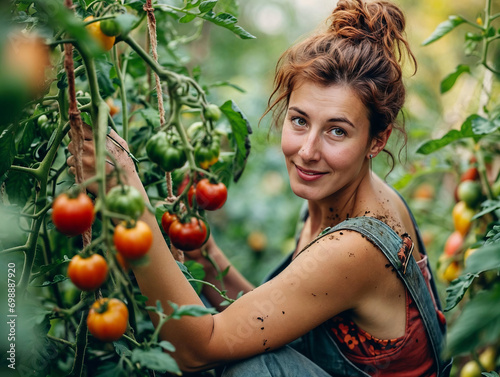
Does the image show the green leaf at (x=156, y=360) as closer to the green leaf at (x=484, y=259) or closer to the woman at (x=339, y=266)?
the woman at (x=339, y=266)

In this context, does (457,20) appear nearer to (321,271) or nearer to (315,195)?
(315,195)

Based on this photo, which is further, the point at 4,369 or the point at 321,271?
the point at 321,271

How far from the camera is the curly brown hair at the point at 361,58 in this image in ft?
4.20

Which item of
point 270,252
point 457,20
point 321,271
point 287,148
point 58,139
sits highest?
point 457,20

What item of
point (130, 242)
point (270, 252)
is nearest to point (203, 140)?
point (130, 242)

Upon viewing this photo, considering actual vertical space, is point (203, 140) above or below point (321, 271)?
above

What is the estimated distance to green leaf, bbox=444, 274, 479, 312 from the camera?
45.3 inches

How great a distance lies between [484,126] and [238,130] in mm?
719

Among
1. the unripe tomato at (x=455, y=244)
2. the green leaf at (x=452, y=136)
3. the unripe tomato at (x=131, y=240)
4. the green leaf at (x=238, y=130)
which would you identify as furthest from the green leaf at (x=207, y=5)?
the unripe tomato at (x=455, y=244)

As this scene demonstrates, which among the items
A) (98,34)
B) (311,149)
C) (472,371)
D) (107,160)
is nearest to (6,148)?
(107,160)

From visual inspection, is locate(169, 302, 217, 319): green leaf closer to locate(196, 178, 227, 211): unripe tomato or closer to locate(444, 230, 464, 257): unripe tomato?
locate(196, 178, 227, 211): unripe tomato

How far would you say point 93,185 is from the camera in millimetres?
967

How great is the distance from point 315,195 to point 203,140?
1.97 feet

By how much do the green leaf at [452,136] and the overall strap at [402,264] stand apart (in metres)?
0.32
